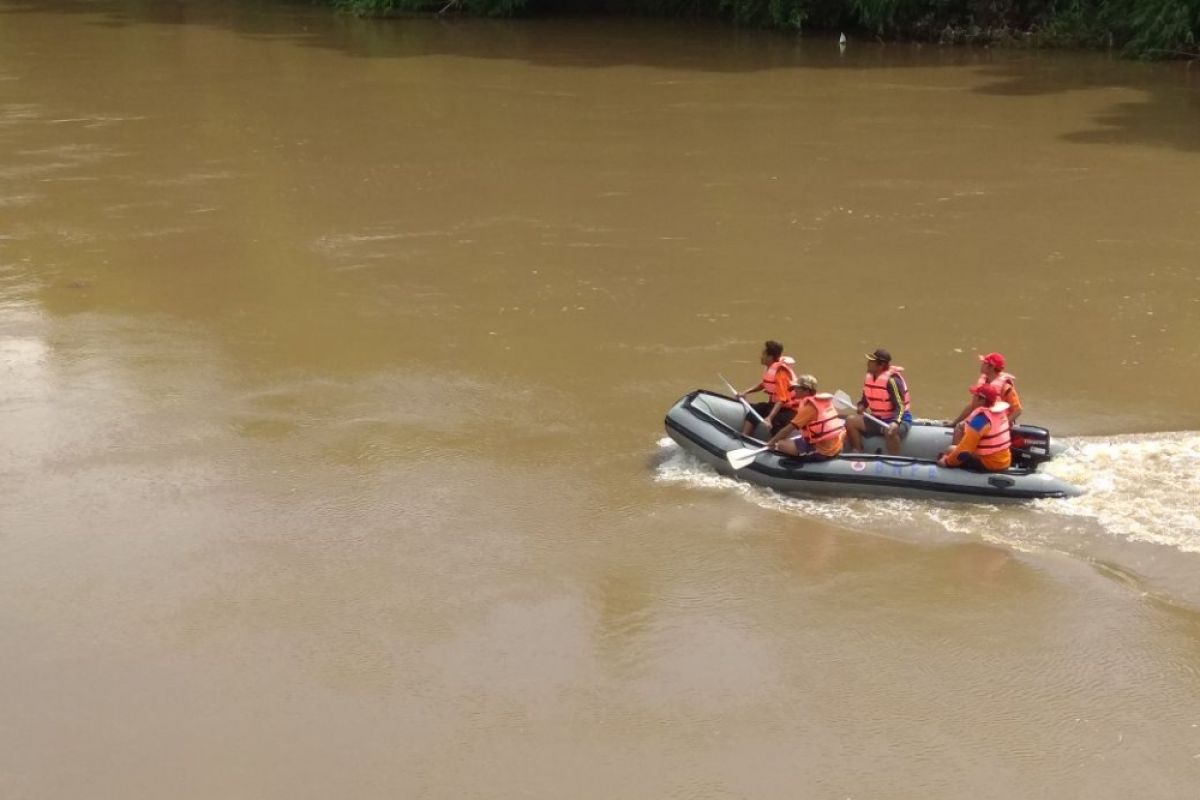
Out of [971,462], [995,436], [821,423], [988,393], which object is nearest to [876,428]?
[821,423]

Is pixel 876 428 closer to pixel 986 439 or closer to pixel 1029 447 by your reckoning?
pixel 986 439

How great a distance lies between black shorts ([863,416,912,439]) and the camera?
10188mm

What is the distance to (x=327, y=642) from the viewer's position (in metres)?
8.58

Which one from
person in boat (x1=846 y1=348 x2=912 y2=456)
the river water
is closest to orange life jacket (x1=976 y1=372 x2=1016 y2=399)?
person in boat (x1=846 y1=348 x2=912 y2=456)

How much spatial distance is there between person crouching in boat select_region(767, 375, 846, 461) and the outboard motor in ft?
3.87

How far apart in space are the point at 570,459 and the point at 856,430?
2.14m

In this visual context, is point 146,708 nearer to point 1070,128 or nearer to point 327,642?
point 327,642

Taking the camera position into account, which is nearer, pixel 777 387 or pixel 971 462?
pixel 971 462

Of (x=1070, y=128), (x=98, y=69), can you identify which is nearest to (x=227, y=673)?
(x=1070, y=128)

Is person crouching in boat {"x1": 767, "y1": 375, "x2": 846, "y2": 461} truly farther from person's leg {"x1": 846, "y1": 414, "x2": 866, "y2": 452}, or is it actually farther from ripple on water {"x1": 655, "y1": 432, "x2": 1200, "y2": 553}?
ripple on water {"x1": 655, "y1": 432, "x2": 1200, "y2": 553}

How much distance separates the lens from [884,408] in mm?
10227

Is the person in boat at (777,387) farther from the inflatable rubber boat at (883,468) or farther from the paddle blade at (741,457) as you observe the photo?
the paddle blade at (741,457)

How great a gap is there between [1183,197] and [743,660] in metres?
11.0

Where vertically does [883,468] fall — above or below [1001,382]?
below
